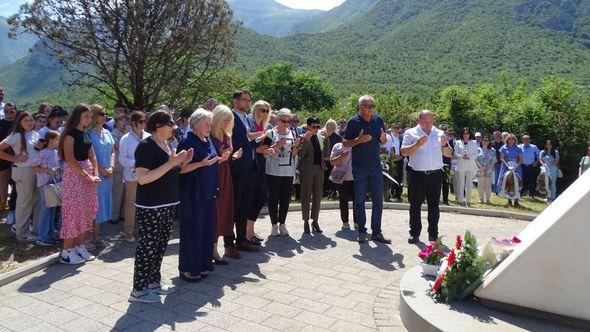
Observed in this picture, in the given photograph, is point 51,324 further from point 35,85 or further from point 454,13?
point 35,85

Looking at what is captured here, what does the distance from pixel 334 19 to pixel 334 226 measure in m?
189

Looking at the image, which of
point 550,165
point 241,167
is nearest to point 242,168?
point 241,167

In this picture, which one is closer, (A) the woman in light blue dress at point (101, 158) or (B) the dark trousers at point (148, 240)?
(B) the dark trousers at point (148, 240)

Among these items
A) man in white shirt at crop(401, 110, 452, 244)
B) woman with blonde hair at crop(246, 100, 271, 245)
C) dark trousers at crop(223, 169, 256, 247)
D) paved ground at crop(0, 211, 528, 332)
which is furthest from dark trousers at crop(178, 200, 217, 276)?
man in white shirt at crop(401, 110, 452, 244)

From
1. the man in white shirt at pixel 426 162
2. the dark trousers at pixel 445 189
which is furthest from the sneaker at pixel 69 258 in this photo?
the dark trousers at pixel 445 189

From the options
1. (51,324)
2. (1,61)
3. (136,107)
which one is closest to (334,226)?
(51,324)

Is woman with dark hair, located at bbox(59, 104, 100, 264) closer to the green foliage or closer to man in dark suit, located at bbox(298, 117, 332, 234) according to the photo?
man in dark suit, located at bbox(298, 117, 332, 234)

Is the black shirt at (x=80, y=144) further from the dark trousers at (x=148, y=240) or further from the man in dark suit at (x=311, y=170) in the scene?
the man in dark suit at (x=311, y=170)

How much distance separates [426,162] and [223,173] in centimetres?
308

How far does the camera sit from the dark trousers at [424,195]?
23.6 feet

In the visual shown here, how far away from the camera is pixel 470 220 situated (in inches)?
372

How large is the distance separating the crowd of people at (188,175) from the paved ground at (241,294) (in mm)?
275

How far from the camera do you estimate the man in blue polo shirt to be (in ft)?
23.7

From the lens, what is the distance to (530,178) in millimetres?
14859
